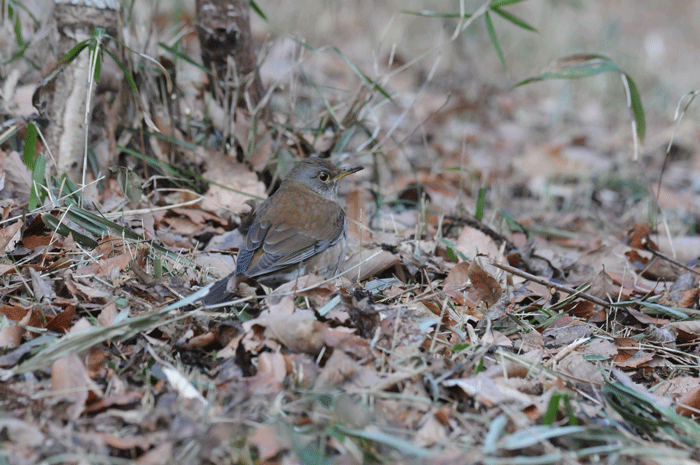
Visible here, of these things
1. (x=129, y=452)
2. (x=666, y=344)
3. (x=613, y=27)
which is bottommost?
(x=666, y=344)

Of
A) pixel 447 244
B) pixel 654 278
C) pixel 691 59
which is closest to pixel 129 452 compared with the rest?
pixel 447 244

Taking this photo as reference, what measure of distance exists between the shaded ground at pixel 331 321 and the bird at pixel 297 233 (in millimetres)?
259

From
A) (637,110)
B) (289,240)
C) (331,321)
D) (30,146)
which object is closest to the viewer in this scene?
(331,321)

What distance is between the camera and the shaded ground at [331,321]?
2475 mm

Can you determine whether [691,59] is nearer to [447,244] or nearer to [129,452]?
[447,244]

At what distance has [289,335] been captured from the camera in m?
2.94

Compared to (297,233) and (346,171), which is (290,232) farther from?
(346,171)

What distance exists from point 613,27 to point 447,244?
5681 millimetres

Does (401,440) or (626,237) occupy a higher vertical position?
(401,440)

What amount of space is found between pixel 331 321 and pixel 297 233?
120cm

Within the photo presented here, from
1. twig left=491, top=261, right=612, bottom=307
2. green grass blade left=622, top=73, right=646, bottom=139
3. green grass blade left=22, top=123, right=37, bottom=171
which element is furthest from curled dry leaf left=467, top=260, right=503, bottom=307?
green grass blade left=22, top=123, right=37, bottom=171

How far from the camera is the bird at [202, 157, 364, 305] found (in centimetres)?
405

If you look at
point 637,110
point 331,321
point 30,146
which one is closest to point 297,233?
point 331,321

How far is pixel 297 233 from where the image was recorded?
4301mm
